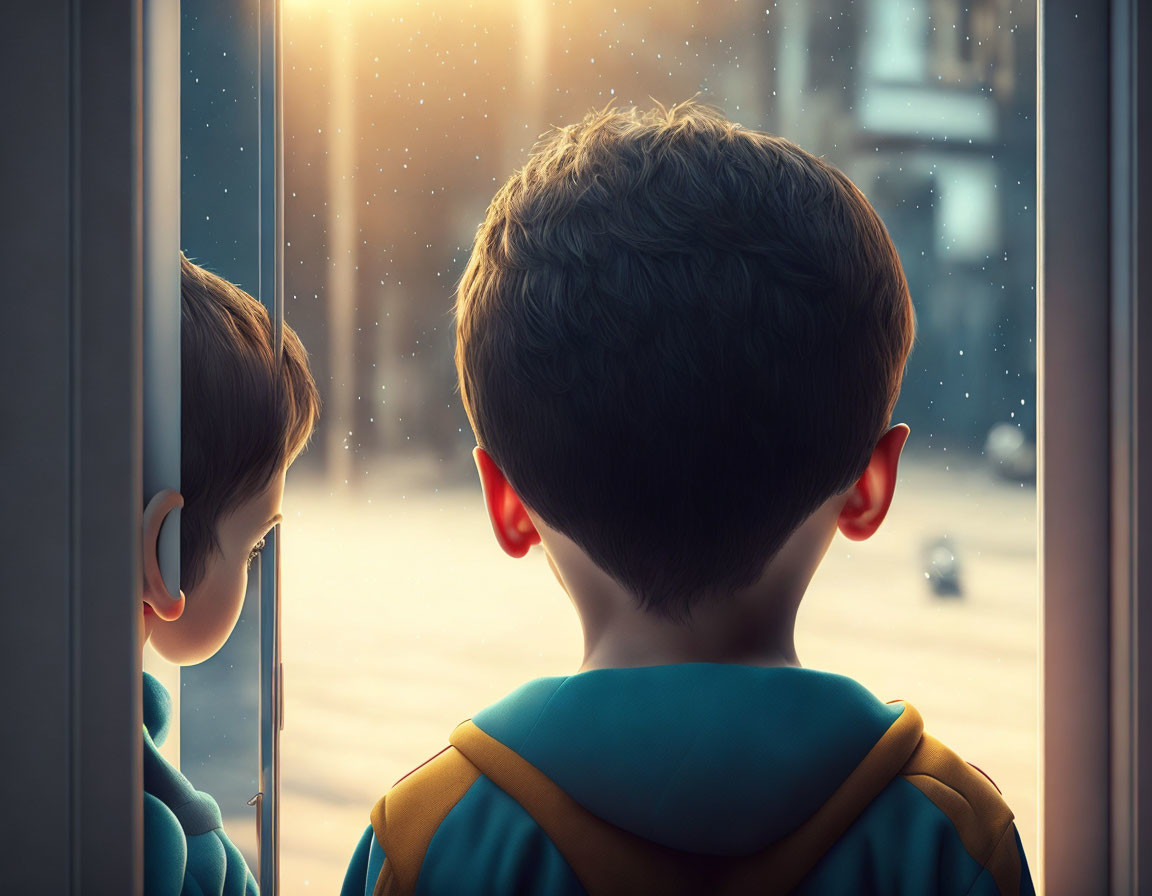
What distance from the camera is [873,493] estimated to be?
1.97ft

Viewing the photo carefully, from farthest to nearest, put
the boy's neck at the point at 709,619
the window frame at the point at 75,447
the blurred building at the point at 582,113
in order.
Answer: the blurred building at the point at 582,113 < the boy's neck at the point at 709,619 < the window frame at the point at 75,447

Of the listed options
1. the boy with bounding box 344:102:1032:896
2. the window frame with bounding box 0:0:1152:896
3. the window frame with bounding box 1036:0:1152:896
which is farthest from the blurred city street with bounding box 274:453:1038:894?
the window frame with bounding box 0:0:1152:896

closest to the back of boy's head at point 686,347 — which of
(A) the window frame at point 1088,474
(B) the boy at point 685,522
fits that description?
(B) the boy at point 685,522

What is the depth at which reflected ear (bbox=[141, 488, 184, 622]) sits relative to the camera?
1.63 feet

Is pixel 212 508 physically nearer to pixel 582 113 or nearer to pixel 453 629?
pixel 453 629

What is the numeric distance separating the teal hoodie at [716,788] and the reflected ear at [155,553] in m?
0.17

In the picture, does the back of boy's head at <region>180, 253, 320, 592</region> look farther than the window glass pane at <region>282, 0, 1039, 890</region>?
No

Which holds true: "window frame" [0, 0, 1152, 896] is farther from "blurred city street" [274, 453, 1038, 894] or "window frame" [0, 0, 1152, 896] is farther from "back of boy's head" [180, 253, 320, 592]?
"blurred city street" [274, 453, 1038, 894]

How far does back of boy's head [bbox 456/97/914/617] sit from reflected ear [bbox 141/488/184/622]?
202 millimetres

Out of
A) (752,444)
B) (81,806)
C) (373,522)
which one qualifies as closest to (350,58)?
(373,522)

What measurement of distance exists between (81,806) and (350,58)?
2.24ft

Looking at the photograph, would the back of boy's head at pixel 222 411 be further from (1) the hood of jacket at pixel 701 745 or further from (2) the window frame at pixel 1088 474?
(2) the window frame at pixel 1088 474

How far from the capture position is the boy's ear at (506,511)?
0.60 m

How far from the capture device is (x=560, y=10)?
0.82 meters
